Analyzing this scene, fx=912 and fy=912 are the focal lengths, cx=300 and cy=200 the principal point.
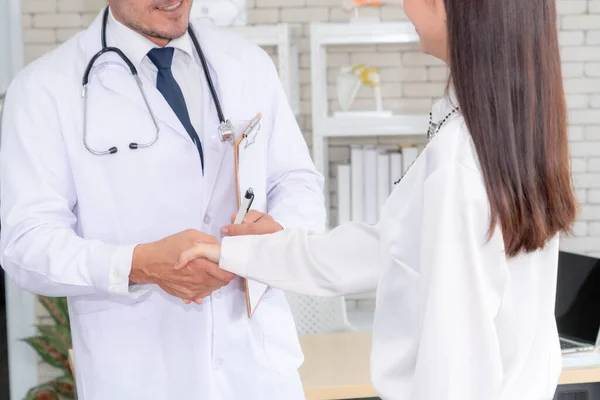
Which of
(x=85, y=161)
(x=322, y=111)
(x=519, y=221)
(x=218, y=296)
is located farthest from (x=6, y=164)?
(x=322, y=111)

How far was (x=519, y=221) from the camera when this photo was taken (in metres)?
1.31

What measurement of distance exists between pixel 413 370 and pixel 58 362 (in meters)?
3.10

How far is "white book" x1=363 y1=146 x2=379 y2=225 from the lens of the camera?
415 centimetres

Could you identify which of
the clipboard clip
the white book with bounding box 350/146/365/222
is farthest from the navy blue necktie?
the white book with bounding box 350/146/365/222

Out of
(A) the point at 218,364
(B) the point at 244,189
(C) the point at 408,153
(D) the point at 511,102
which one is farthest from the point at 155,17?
(C) the point at 408,153

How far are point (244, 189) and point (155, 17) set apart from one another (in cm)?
44

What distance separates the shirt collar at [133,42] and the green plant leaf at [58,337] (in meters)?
2.32

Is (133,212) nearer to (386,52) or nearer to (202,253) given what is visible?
(202,253)

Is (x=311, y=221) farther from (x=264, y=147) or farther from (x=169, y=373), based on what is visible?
(x=169, y=373)

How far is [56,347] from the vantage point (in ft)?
13.6

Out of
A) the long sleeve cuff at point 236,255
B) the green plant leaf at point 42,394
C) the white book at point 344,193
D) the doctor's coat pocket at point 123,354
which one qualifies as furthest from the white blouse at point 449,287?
the green plant leaf at point 42,394

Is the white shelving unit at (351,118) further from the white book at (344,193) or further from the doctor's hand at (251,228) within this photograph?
the doctor's hand at (251,228)

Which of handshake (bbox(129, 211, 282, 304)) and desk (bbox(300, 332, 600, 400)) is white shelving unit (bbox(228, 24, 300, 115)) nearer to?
desk (bbox(300, 332, 600, 400))

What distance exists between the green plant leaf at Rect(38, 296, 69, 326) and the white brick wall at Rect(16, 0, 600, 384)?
1.21 meters
